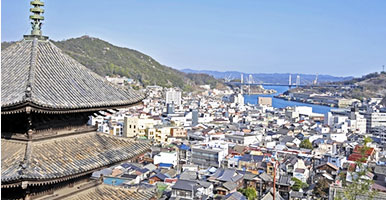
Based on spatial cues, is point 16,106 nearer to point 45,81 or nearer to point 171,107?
point 45,81

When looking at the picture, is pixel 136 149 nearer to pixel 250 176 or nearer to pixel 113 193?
A: pixel 113 193

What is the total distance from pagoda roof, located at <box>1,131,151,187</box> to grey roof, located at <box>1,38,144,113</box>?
0.45 meters

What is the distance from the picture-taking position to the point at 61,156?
13.4ft

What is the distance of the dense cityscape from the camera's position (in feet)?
12.8

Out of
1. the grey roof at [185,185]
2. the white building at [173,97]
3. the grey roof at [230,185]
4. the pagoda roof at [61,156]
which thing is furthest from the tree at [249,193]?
the white building at [173,97]

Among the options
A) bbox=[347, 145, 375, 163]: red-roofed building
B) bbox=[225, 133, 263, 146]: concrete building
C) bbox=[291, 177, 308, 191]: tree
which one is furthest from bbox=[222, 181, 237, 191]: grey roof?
bbox=[225, 133, 263, 146]: concrete building

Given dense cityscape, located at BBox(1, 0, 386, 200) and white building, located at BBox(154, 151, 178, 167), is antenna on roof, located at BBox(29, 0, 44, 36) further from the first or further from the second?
white building, located at BBox(154, 151, 178, 167)

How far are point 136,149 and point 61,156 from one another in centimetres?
109

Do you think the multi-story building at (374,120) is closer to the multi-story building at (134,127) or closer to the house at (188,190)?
the multi-story building at (134,127)

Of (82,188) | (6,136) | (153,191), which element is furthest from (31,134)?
(153,191)

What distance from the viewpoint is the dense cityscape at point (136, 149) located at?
3.89 m

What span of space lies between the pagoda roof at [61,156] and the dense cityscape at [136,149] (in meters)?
0.01

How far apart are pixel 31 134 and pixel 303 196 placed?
57.4 feet

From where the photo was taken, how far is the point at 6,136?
4.05 m
